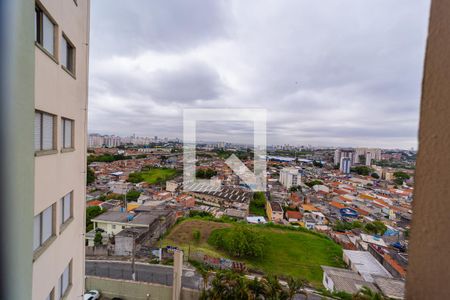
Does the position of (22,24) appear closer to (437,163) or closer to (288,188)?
(437,163)

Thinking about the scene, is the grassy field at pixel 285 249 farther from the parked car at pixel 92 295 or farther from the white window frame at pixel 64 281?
the white window frame at pixel 64 281

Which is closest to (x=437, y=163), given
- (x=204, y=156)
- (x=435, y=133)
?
(x=435, y=133)

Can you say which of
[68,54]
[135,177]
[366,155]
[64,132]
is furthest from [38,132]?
[366,155]

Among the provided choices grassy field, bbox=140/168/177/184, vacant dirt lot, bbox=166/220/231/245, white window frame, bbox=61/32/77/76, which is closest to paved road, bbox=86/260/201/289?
vacant dirt lot, bbox=166/220/231/245

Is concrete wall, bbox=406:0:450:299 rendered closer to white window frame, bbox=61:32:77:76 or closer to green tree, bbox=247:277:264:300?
white window frame, bbox=61:32:77:76

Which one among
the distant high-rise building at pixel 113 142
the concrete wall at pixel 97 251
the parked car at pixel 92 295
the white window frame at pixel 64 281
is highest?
the distant high-rise building at pixel 113 142

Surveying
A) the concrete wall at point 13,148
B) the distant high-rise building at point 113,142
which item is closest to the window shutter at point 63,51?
the concrete wall at point 13,148

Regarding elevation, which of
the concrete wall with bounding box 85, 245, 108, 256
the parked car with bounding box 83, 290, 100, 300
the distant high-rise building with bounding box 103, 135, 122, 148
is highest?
the distant high-rise building with bounding box 103, 135, 122, 148
